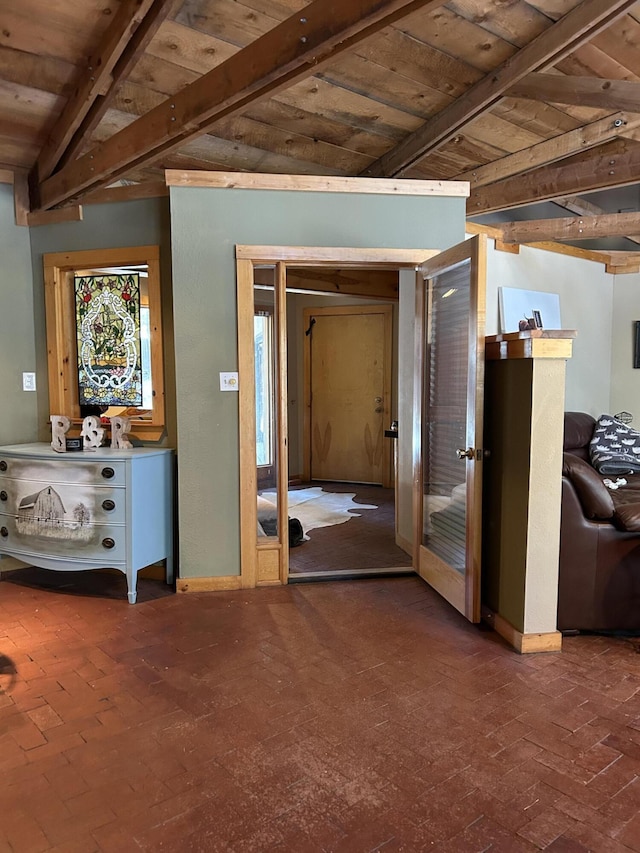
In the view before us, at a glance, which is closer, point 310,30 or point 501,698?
point 310,30

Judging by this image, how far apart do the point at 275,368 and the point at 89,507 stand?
1.36 meters

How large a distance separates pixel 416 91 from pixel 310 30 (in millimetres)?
1667

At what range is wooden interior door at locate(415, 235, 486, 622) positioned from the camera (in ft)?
9.27

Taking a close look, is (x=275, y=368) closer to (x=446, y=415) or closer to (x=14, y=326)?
(x=446, y=415)

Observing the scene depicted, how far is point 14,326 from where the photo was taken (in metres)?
3.91

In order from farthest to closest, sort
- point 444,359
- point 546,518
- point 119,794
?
point 444,359
point 546,518
point 119,794

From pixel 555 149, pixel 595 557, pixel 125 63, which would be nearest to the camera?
pixel 125 63

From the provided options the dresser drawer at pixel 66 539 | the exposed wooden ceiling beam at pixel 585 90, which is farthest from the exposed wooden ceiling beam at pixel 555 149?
the dresser drawer at pixel 66 539

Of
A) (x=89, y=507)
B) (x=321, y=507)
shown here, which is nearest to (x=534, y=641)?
(x=89, y=507)

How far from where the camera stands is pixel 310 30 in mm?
2025

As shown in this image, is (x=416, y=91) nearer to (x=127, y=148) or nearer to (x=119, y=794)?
(x=127, y=148)

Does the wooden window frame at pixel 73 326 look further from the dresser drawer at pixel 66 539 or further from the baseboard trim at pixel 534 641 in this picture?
the baseboard trim at pixel 534 641

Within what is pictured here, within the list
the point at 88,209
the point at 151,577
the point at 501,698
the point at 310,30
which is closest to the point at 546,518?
the point at 501,698

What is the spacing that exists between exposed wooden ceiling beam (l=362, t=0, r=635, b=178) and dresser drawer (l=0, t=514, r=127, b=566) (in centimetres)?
318
